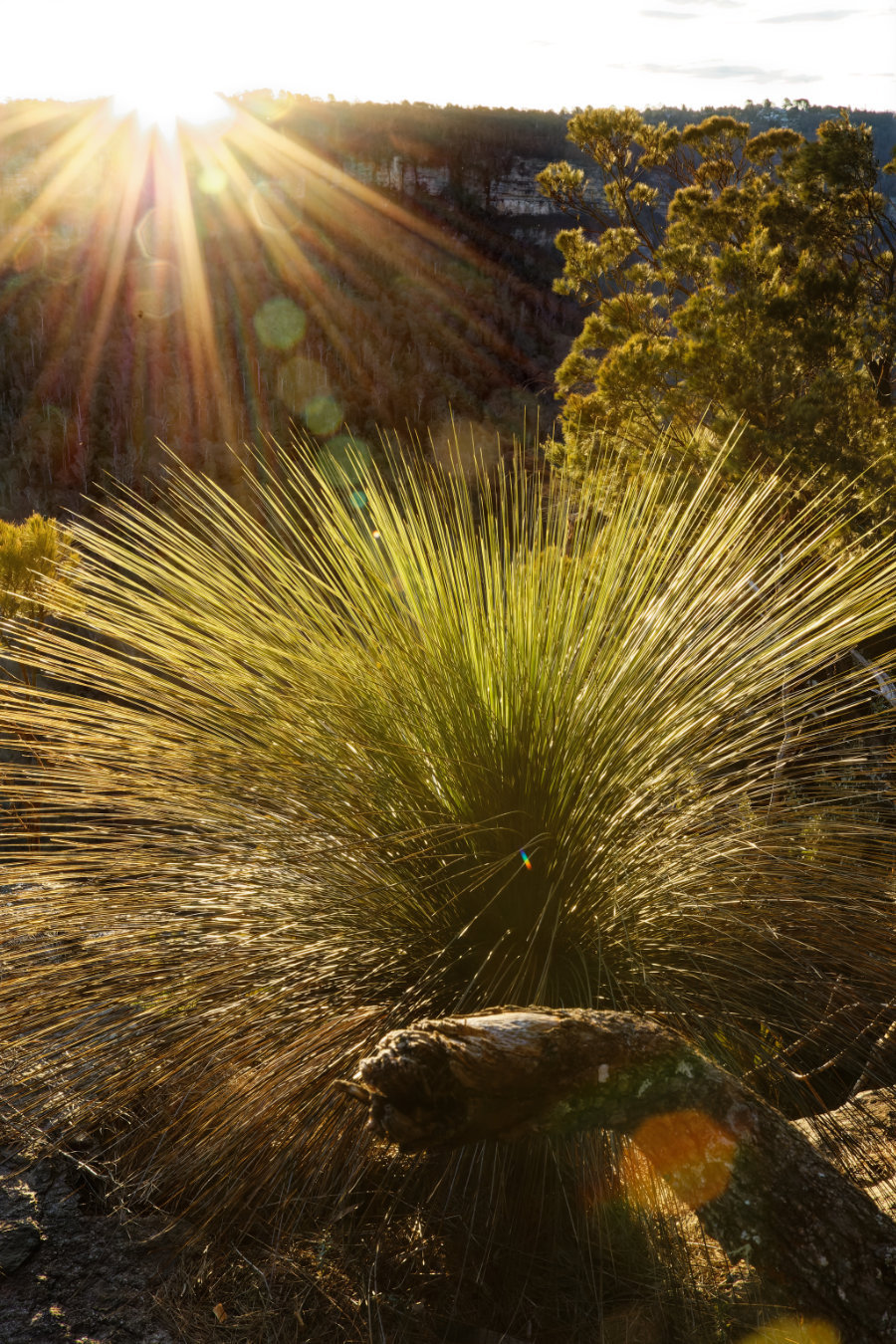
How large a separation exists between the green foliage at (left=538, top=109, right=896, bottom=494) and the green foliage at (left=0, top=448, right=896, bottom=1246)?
2.48 metres

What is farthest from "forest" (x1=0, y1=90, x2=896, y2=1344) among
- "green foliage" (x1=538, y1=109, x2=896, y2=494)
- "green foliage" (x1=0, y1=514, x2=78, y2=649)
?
"green foliage" (x1=538, y1=109, x2=896, y2=494)

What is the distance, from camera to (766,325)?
4.62 meters

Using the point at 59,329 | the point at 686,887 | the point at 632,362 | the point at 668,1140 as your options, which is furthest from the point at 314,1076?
the point at 59,329

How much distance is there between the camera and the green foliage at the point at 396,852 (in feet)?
4.80

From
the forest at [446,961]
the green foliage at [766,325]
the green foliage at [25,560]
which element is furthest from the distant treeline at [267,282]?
the forest at [446,961]

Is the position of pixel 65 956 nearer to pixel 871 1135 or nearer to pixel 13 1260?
pixel 13 1260

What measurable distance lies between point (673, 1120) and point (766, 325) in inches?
172

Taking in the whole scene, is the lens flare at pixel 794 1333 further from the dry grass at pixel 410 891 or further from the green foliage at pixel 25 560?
Result: the green foliage at pixel 25 560

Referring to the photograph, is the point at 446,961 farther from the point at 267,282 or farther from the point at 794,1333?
the point at 267,282

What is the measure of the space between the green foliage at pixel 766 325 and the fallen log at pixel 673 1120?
324 centimetres

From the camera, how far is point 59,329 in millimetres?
22719

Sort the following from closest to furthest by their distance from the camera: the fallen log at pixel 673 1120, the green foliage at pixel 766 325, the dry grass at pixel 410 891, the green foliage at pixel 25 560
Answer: the fallen log at pixel 673 1120 < the dry grass at pixel 410 891 < the green foliage at pixel 25 560 < the green foliage at pixel 766 325

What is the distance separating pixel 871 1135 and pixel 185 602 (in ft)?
5.40

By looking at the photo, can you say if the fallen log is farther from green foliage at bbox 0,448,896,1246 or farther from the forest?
green foliage at bbox 0,448,896,1246
